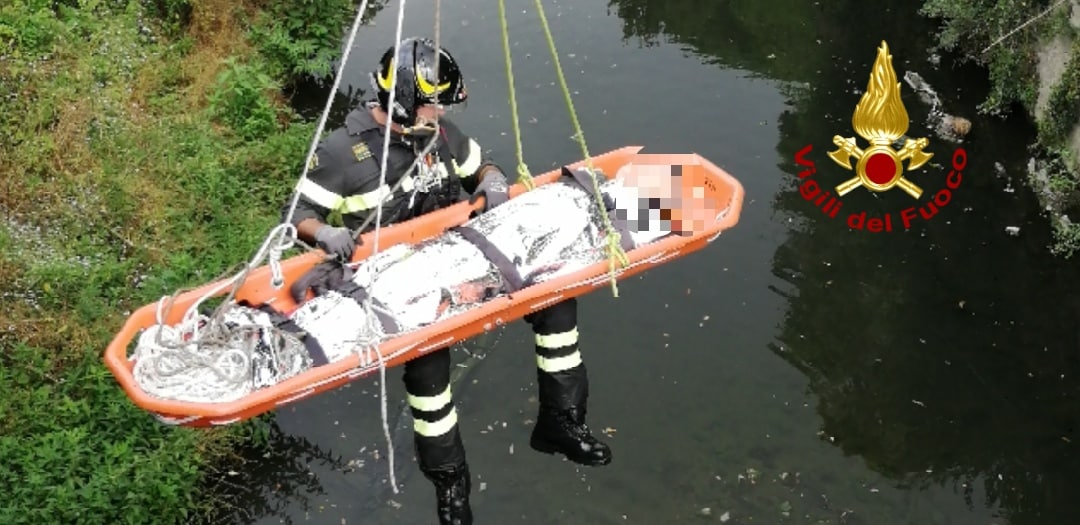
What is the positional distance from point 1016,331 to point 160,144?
6161 mm

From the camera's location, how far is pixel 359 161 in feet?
15.2

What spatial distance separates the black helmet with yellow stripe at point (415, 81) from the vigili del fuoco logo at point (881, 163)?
3821 mm

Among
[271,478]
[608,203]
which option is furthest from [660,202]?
[271,478]

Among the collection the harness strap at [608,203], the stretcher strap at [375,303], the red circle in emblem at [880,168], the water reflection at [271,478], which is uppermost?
the harness strap at [608,203]

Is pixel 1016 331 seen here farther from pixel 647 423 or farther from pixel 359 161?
pixel 359 161

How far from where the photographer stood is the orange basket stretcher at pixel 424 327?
3771 mm

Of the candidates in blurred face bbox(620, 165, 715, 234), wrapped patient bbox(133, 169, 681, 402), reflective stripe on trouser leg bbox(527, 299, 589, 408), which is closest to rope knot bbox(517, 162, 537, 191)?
wrapped patient bbox(133, 169, 681, 402)

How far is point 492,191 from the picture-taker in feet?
16.2

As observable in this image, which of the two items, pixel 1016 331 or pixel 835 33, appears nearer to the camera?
pixel 1016 331

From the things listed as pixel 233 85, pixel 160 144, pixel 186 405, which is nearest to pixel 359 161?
pixel 186 405

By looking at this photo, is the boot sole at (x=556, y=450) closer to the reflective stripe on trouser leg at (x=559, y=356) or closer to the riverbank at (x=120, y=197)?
the reflective stripe on trouser leg at (x=559, y=356)

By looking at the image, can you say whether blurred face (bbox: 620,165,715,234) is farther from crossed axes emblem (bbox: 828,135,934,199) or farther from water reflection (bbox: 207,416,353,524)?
crossed axes emblem (bbox: 828,135,934,199)

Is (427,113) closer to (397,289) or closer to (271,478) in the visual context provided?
(397,289)

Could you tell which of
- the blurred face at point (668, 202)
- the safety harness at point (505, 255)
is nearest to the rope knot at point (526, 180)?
the safety harness at point (505, 255)
